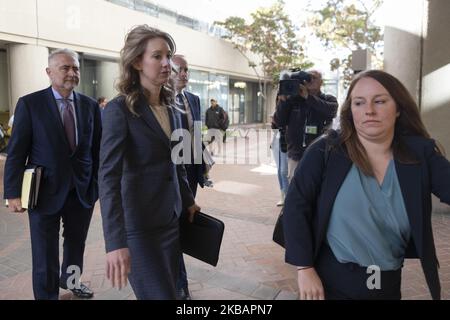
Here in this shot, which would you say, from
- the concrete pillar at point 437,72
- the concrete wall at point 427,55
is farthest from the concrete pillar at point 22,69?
the concrete pillar at point 437,72

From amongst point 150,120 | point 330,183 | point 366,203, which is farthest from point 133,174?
point 366,203

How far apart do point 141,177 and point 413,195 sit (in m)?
1.37

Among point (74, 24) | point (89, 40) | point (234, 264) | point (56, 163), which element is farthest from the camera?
Answer: point (89, 40)

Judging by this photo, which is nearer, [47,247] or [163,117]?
[163,117]

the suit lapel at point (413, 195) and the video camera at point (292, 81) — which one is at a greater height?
the video camera at point (292, 81)

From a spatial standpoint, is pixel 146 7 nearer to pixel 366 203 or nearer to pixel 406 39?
pixel 406 39

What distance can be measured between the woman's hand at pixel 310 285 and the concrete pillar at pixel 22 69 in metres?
14.9

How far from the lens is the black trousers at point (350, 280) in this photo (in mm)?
1906

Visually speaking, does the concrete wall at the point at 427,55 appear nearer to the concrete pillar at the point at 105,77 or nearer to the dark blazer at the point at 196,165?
the dark blazer at the point at 196,165

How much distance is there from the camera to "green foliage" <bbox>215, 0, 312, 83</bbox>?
27469 mm

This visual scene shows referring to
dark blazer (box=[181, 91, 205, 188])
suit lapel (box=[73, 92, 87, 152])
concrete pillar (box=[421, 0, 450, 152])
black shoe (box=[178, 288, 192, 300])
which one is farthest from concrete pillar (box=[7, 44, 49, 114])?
black shoe (box=[178, 288, 192, 300])

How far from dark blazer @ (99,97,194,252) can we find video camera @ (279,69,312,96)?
120 inches

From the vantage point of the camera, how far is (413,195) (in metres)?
1.86

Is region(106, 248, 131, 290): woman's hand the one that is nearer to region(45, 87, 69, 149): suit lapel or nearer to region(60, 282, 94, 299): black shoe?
region(45, 87, 69, 149): suit lapel
